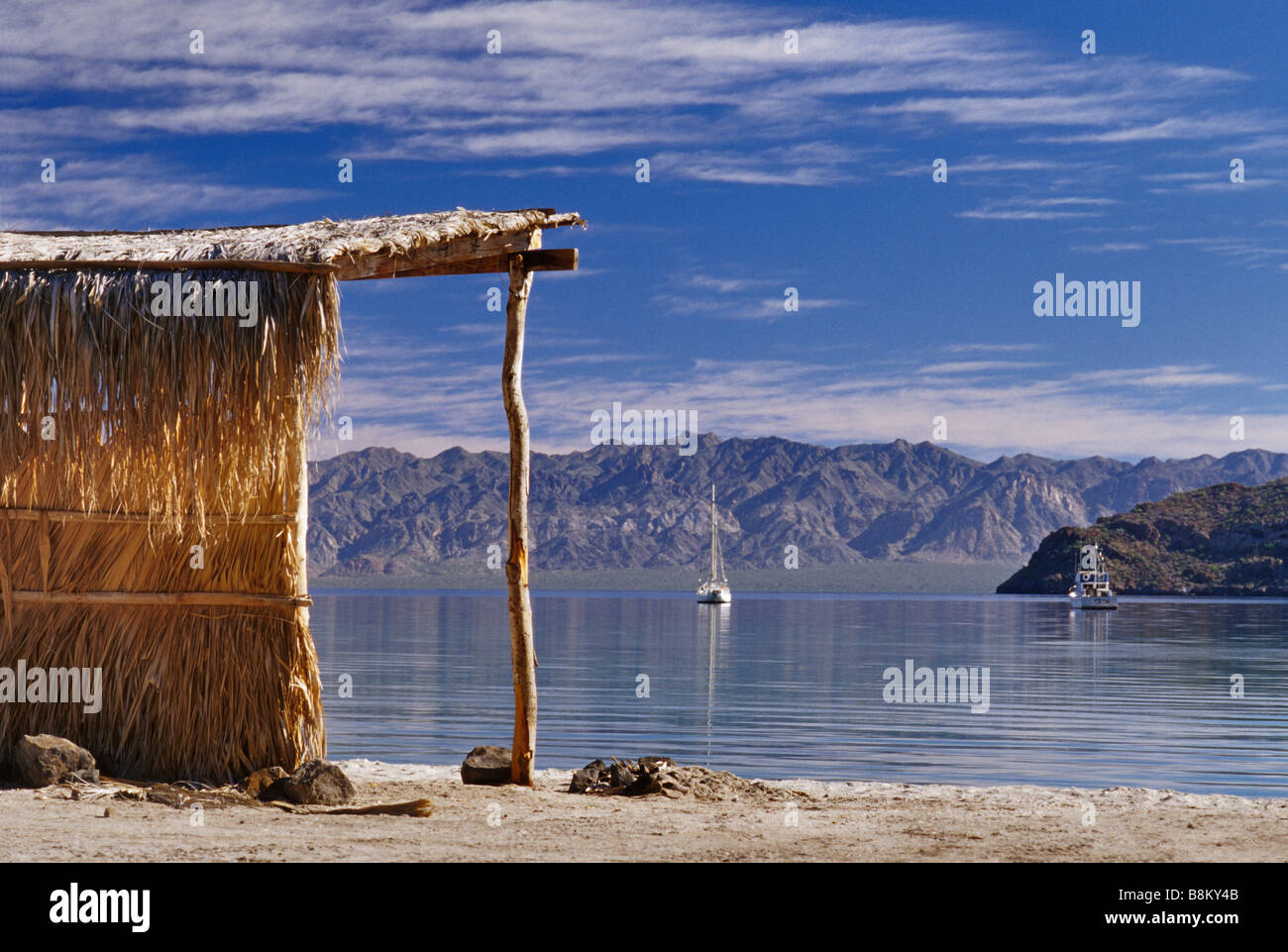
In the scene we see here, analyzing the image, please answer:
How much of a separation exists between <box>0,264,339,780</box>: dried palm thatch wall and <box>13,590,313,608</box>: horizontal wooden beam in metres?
0.02

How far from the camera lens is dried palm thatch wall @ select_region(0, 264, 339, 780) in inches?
409

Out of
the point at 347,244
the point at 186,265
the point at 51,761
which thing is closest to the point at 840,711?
the point at 347,244

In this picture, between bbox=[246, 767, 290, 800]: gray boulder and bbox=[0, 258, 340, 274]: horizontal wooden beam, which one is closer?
bbox=[246, 767, 290, 800]: gray boulder

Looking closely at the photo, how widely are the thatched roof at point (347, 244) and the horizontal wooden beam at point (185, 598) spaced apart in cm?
270

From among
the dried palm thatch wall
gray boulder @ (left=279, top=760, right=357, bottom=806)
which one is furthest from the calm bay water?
gray boulder @ (left=279, top=760, right=357, bottom=806)

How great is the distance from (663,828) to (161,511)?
477 centimetres

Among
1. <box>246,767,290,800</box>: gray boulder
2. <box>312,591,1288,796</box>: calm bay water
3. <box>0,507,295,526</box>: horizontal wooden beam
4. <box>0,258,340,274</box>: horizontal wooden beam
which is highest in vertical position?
<box>0,258,340,274</box>: horizontal wooden beam

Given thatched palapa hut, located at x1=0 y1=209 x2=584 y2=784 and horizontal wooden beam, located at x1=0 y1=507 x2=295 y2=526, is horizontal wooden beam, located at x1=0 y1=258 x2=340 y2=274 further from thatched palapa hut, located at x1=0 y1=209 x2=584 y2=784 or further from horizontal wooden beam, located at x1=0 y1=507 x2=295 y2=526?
horizontal wooden beam, located at x1=0 y1=507 x2=295 y2=526

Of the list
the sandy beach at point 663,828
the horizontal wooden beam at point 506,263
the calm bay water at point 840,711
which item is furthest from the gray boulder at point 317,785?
the calm bay water at point 840,711

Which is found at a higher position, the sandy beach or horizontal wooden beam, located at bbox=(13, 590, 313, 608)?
horizontal wooden beam, located at bbox=(13, 590, 313, 608)

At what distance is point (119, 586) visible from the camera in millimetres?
10883

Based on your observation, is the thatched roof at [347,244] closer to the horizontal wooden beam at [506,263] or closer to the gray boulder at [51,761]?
the horizontal wooden beam at [506,263]

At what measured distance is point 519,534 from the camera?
38.5 ft
